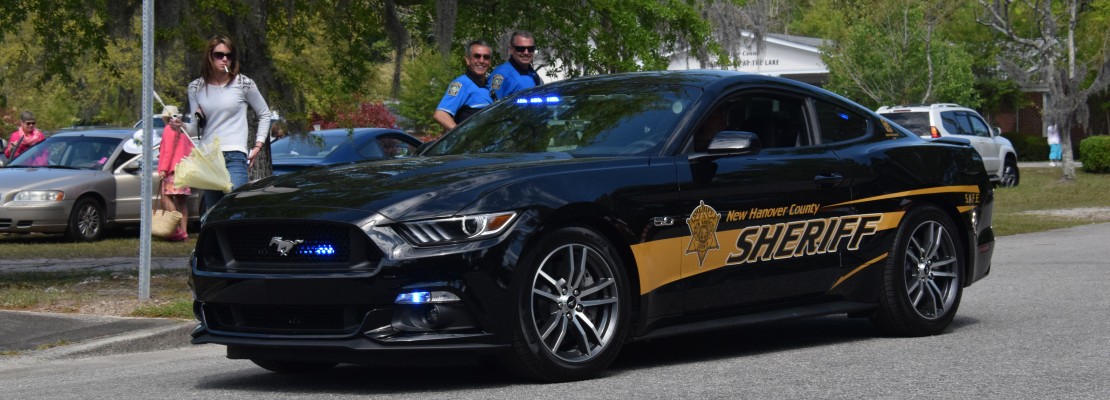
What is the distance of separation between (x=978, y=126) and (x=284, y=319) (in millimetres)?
27685

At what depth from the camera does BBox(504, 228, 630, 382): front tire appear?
20.1ft

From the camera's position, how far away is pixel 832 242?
7562 mm

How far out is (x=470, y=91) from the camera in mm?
10828

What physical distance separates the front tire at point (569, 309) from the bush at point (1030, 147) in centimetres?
4831

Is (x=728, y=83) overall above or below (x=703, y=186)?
above

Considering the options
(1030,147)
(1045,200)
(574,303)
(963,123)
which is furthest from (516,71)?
(1030,147)

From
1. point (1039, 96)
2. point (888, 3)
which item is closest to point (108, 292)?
point (888, 3)

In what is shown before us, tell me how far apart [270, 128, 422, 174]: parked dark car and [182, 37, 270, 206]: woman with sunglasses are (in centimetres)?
624

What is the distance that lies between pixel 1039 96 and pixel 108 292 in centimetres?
5515

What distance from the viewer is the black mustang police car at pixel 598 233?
595cm

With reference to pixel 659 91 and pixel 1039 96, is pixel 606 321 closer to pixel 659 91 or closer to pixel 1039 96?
pixel 659 91

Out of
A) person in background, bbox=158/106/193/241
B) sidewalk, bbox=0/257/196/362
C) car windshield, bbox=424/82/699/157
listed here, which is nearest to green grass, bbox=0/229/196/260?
person in background, bbox=158/106/193/241

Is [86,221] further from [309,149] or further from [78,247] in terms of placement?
[309,149]

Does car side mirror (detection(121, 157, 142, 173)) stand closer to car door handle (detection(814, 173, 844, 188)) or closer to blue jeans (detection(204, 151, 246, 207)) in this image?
blue jeans (detection(204, 151, 246, 207))
